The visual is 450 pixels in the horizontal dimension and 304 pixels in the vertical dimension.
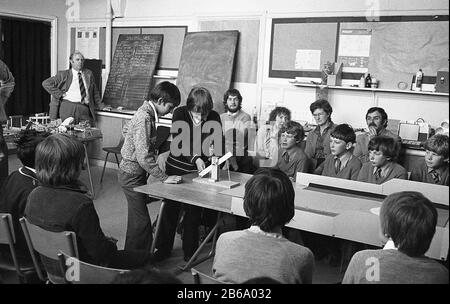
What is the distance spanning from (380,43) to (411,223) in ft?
12.8

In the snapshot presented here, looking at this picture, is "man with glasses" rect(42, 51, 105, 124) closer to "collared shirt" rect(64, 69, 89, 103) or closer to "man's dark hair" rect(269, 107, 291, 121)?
"collared shirt" rect(64, 69, 89, 103)

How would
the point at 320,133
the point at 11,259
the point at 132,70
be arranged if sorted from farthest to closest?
the point at 132,70 < the point at 320,133 < the point at 11,259

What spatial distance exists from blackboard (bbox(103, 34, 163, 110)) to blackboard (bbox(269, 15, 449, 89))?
6.08ft

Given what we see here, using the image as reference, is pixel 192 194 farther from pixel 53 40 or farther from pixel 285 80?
pixel 53 40

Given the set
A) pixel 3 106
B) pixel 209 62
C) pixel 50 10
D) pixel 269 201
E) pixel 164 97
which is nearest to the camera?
pixel 269 201

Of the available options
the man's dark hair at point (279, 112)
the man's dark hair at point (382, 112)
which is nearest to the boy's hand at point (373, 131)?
the man's dark hair at point (382, 112)

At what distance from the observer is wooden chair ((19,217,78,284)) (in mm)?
1996

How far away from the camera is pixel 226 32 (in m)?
6.02

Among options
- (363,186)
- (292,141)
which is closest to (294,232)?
(363,186)

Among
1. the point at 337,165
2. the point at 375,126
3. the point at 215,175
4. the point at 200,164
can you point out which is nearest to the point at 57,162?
the point at 215,175

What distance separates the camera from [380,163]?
11.9 ft
